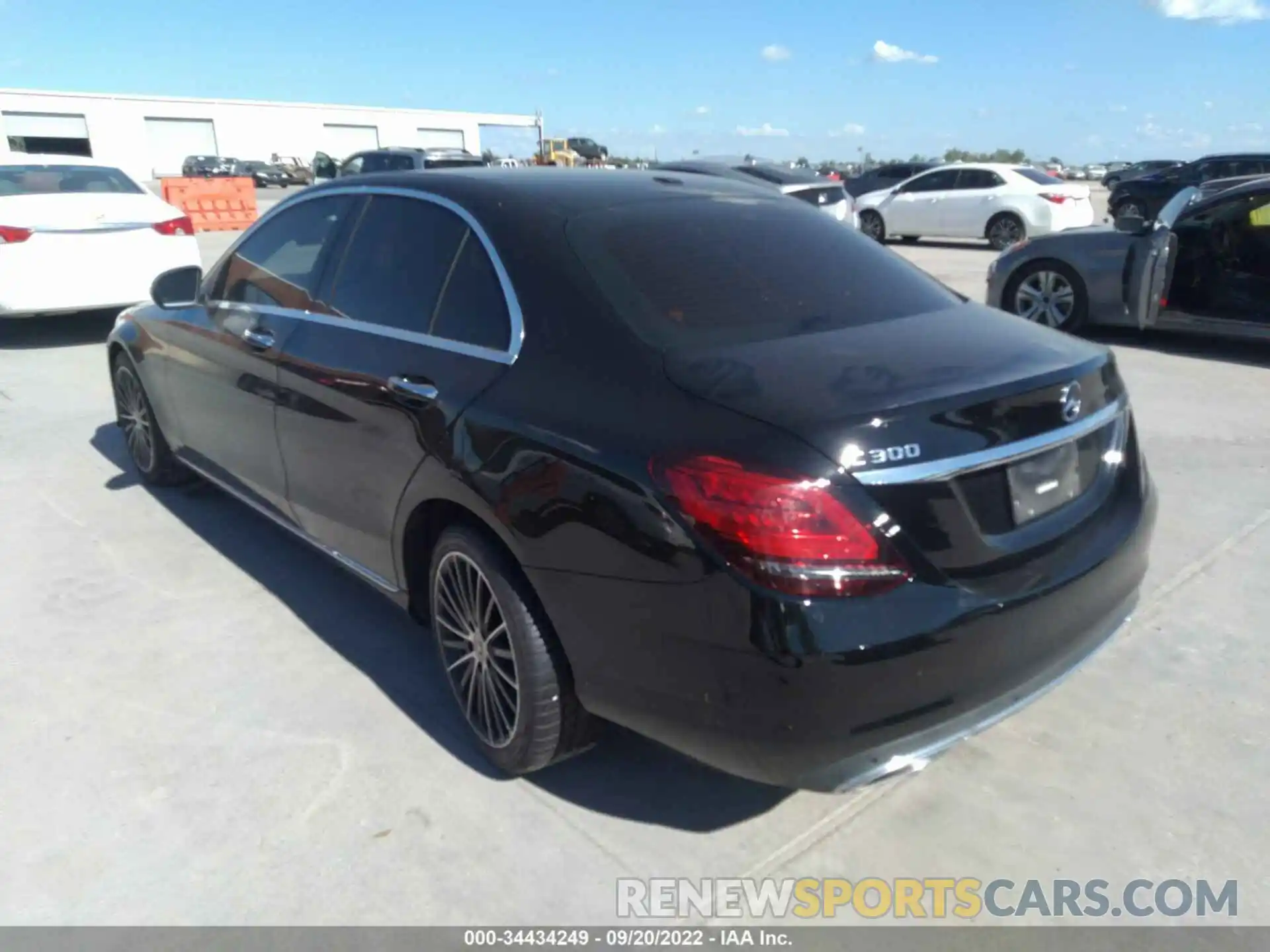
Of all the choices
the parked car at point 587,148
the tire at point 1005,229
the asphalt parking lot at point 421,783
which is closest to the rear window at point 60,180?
the asphalt parking lot at point 421,783

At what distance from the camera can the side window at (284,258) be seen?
3678 mm

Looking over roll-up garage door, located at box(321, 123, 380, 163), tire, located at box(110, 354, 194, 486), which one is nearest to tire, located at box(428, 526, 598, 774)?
tire, located at box(110, 354, 194, 486)

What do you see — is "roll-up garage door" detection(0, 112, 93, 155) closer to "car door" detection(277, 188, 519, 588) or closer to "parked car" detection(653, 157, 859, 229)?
"parked car" detection(653, 157, 859, 229)

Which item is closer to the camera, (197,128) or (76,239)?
(76,239)

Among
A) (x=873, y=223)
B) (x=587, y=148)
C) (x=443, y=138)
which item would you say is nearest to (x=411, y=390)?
(x=873, y=223)

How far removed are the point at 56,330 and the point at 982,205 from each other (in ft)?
46.9

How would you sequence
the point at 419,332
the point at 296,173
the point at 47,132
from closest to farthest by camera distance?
the point at 419,332, the point at 296,173, the point at 47,132

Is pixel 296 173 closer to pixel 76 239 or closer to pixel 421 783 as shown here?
pixel 76 239

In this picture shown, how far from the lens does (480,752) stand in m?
2.99

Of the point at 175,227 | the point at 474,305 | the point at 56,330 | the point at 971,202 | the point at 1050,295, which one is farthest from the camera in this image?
the point at 971,202

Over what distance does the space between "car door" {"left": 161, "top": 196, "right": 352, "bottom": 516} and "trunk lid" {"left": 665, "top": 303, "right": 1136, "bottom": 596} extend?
1.92m

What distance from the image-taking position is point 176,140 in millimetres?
66500

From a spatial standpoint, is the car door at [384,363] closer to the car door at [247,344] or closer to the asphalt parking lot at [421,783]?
the car door at [247,344]

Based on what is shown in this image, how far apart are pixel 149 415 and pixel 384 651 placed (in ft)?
7.64
